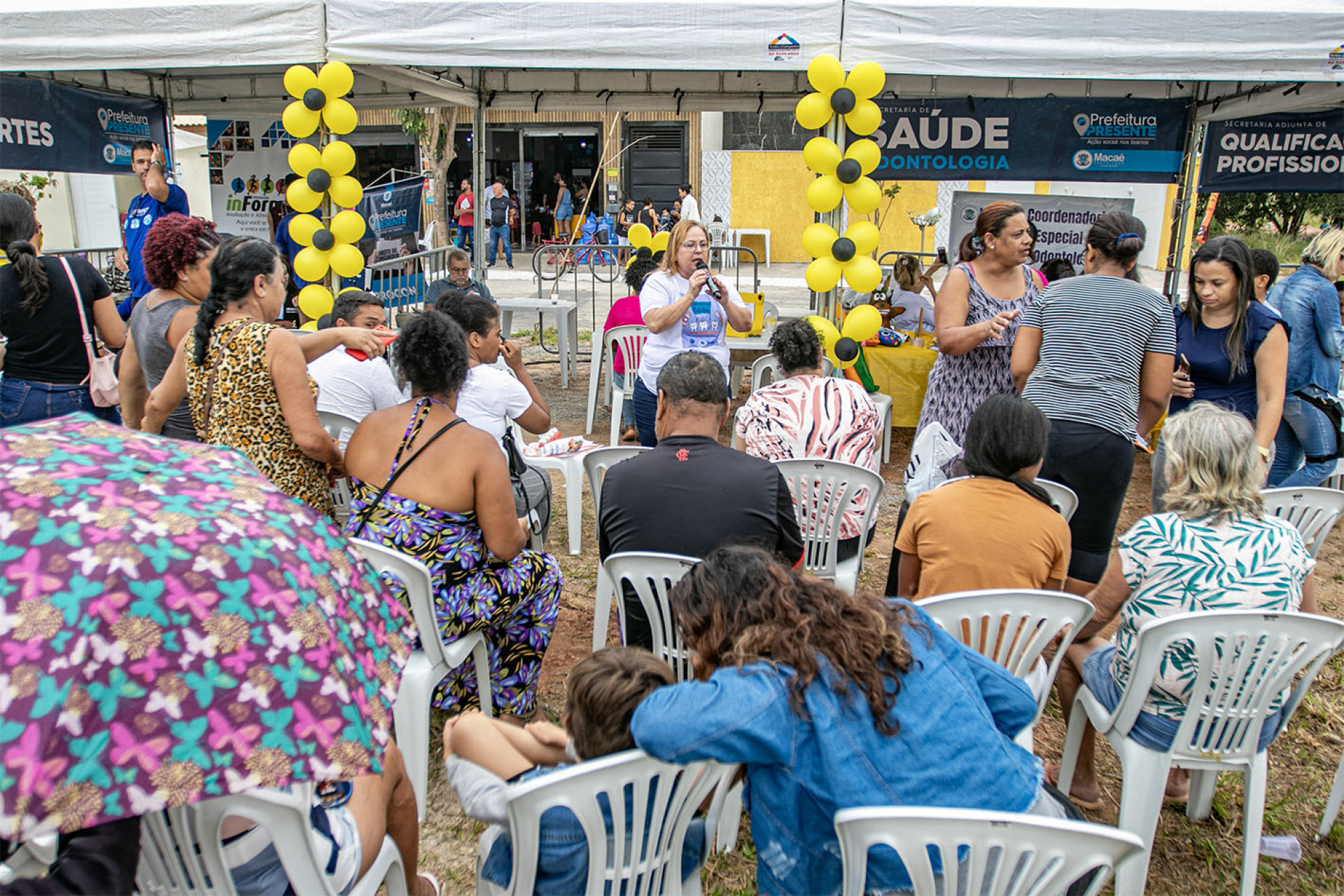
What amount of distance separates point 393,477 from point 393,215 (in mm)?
6965

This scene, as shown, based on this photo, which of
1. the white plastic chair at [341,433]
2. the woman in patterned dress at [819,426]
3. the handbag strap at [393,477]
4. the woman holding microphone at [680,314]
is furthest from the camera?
the woman holding microphone at [680,314]

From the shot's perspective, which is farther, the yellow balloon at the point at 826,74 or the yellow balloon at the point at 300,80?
the yellow balloon at the point at 300,80

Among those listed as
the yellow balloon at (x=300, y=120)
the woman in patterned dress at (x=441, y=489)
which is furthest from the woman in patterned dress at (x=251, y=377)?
the yellow balloon at (x=300, y=120)

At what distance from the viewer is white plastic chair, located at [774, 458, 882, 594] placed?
130 inches

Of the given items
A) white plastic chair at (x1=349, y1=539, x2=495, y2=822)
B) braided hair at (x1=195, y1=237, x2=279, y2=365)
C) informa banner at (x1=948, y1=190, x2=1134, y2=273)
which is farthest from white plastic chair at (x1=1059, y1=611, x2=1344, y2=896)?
informa banner at (x1=948, y1=190, x2=1134, y2=273)

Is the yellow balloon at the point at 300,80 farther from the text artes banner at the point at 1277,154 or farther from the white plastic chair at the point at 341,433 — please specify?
the text artes banner at the point at 1277,154

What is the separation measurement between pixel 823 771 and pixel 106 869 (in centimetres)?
107

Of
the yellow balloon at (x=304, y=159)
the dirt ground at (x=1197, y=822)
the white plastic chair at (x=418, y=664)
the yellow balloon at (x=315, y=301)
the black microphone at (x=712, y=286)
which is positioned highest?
the yellow balloon at (x=304, y=159)

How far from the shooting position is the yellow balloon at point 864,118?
5.40 meters

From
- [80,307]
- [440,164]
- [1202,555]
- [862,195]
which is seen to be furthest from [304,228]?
[440,164]

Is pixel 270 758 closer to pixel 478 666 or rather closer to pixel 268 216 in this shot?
pixel 478 666

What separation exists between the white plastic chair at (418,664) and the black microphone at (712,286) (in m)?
2.78

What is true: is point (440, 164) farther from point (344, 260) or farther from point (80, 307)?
point (80, 307)

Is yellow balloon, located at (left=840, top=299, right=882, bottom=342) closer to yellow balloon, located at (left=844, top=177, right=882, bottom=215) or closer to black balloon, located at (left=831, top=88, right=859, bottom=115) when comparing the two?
yellow balloon, located at (left=844, top=177, right=882, bottom=215)
